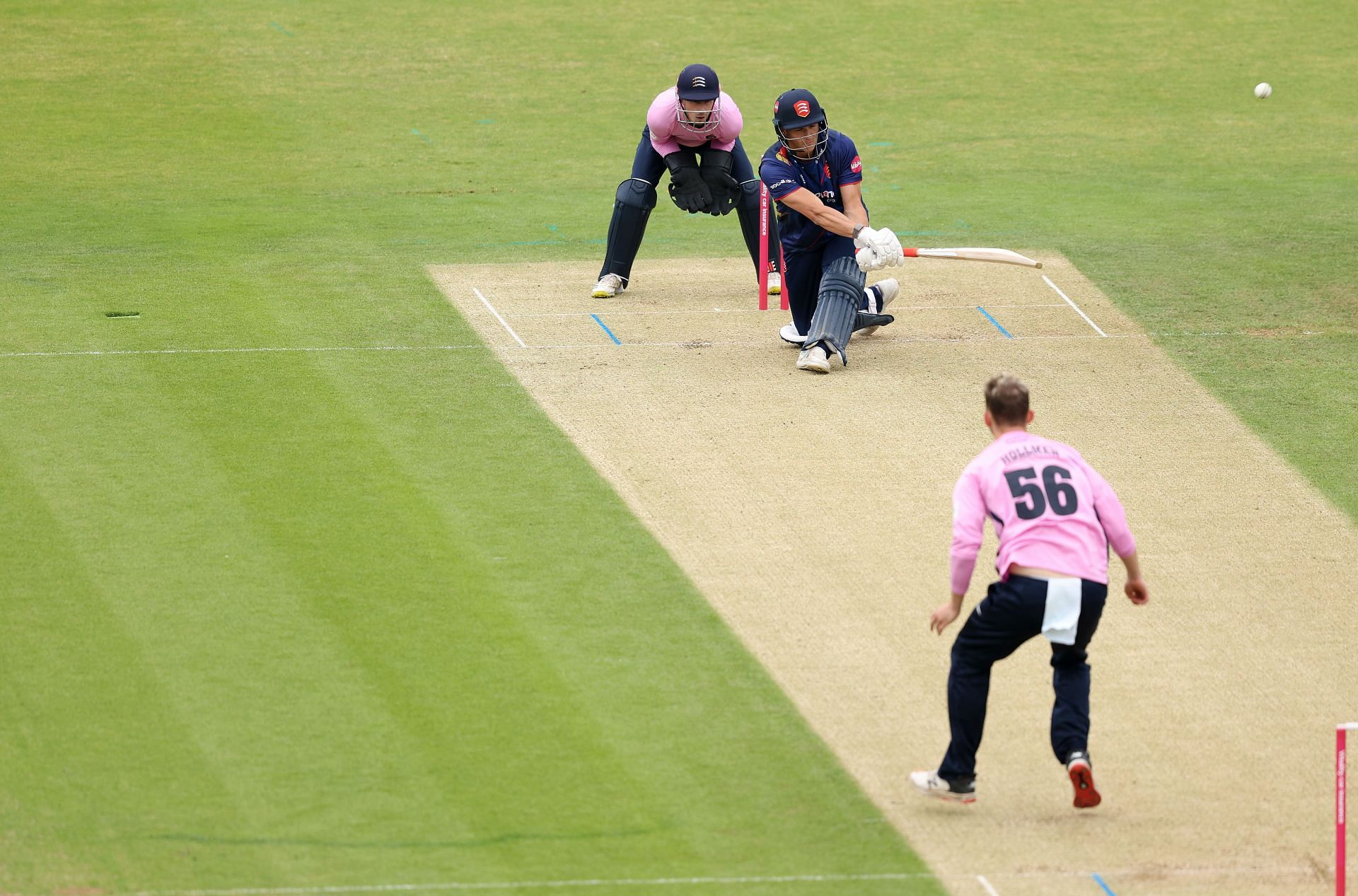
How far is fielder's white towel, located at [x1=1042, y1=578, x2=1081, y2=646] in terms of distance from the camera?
668 centimetres

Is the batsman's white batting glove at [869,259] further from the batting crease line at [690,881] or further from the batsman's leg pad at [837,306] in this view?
the batting crease line at [690,881]

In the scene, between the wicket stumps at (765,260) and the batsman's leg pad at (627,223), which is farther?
the batsman's leg pad at (627,223)

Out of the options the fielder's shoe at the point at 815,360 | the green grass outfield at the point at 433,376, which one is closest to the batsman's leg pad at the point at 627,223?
the green grass outfield at the point at 433,376

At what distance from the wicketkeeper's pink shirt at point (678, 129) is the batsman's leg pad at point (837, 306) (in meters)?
1.60

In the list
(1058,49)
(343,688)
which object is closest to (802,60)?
(1058,49)

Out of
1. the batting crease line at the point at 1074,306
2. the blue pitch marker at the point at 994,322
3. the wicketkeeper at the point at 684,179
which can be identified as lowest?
the blue pitch marker at the point at 994,322

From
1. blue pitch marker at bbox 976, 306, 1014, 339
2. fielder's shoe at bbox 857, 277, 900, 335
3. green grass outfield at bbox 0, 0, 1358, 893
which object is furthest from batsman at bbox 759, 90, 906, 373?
green grass outfield at bbox 0, 0, 1358, 893

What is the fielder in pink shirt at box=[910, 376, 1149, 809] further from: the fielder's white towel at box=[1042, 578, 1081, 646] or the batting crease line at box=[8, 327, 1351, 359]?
the batting crease line at box=[8, 327, 1351, 359]

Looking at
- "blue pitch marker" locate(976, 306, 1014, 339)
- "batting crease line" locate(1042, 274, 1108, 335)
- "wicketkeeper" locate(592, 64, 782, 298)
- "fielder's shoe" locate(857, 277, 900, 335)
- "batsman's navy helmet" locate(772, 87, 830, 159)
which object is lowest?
"blue pitch marker" locate(976, 306, 1014, 339)

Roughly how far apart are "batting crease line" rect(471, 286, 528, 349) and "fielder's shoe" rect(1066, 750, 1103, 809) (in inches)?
250

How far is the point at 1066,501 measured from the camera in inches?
265

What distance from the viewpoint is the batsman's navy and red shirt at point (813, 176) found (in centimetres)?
1194

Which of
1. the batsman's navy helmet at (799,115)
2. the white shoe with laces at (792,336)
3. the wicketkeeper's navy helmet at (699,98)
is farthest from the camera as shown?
the wicketkeeper's navy helmet at (699,98)

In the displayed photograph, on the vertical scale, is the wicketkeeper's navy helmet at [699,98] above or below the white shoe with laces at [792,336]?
above
